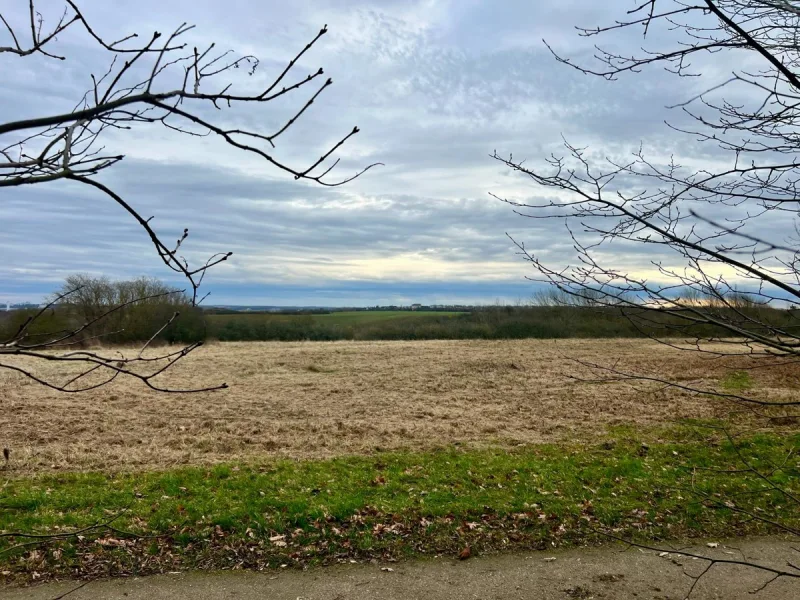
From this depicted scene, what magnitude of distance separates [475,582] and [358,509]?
5.72 ft

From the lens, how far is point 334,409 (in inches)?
586

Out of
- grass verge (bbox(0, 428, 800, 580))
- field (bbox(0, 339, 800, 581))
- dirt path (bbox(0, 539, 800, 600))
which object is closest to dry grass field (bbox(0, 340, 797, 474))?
field (bbox(0, 339, 800, 581))

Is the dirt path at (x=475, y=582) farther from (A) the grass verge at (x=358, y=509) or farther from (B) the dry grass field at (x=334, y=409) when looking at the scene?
(B) the dry grass field at (x=334, y=409)

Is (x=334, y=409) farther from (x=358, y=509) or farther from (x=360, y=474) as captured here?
(x=358, y=509)

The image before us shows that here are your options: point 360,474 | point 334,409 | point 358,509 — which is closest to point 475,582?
point 358,509

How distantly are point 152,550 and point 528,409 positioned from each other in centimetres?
1096

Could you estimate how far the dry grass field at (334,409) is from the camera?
10273mm

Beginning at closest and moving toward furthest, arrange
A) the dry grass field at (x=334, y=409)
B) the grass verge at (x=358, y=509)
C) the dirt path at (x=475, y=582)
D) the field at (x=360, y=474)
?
the dirt path at (x=475, y=582) < the grass verge at (x=358, y=509) < the field at (x=360, y=474) < the dry grass field at (x=334, y=409)

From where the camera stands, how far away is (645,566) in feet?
17.3

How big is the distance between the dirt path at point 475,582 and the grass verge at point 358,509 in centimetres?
24

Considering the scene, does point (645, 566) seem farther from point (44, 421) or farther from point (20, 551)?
point (44, 421)

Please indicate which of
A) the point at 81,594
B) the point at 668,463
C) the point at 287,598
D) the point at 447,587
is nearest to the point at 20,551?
the point at 81,594

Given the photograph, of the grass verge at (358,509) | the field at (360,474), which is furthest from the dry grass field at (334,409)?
the grass verge at (358,509)

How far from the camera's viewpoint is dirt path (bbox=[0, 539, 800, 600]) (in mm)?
4820
